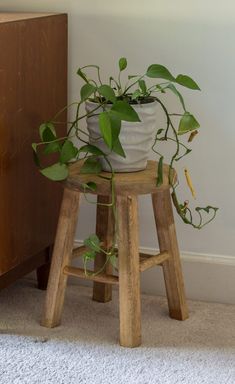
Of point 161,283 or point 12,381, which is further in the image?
point 161,283

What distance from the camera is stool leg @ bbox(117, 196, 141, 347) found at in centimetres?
171

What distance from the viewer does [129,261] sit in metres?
1.72

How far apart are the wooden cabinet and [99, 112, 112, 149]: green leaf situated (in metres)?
0.23

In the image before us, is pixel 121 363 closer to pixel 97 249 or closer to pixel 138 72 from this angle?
pixel 97 249

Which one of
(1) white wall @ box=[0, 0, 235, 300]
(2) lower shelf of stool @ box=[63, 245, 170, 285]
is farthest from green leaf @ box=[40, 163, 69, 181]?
(1) white wall @ box=[0, 0, 235, 300]

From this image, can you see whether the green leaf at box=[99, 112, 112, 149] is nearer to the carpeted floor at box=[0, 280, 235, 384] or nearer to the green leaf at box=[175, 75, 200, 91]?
the green leaf at box=[175, 75, 200, 91]

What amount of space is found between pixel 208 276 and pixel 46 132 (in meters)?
0.57

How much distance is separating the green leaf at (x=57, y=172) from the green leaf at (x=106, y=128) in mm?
146

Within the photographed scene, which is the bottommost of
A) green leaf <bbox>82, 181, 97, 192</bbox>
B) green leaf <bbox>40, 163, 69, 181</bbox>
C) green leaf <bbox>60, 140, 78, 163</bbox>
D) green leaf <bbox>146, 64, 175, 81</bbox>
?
green leaf <bbox>82, 181, 97, 192</bbox>

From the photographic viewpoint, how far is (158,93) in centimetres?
197

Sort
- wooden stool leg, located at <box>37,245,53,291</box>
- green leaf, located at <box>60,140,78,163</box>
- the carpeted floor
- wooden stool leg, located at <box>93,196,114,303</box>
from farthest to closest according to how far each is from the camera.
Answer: wooden stool leg, located at <box>37,245,53,291</box> < wooden stool leg, located at <box>93,196,114,303</box> < green leaf, located at <box>60,140,78,163</box> < the carpeted floor

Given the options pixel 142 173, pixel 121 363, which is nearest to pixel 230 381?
pixel 121 363

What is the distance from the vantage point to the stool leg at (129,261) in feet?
5.63

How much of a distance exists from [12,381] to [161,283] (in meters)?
0.58
